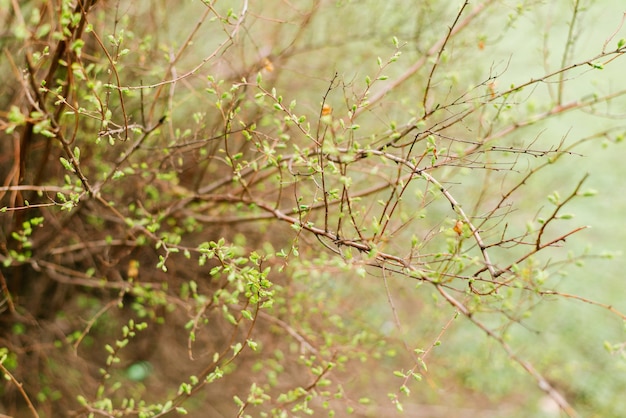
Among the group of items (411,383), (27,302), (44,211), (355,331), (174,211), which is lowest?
(411,383)

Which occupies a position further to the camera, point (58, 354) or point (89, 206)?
point (58, 354)

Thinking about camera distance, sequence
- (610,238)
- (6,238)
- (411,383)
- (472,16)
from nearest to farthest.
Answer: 1. (6,238)
2. (472,16)
3. (411,383)
4. (610,238)

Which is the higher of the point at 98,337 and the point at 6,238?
the point at 6,238

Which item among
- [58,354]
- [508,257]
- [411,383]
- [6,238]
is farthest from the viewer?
[508,257]

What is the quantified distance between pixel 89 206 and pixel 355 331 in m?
1.74

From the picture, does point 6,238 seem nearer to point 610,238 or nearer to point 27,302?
point 27,302

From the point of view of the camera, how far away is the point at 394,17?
3.74 metres

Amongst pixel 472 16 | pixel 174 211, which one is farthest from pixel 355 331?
pixel 472 16

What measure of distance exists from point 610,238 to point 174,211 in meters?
6.44

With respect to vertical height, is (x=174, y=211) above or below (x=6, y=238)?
above

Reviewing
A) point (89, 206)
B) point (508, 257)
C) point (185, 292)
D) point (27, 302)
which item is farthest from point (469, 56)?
point (508, 257)

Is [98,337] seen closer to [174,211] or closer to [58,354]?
[58,354]

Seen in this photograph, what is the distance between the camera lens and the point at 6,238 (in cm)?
273

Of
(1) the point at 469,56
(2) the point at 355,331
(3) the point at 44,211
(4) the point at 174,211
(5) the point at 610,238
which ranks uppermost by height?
(1) the point at 469,56
